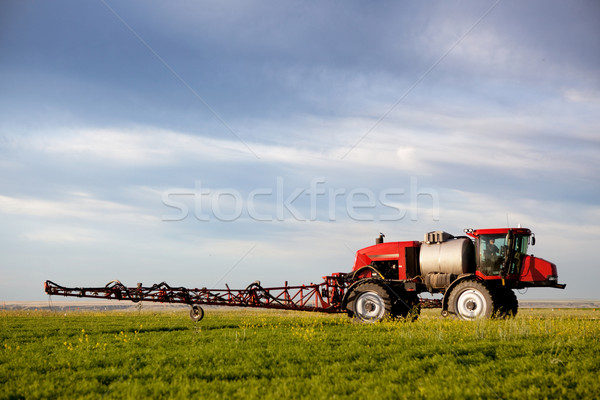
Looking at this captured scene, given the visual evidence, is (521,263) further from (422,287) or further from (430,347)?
(430,347)

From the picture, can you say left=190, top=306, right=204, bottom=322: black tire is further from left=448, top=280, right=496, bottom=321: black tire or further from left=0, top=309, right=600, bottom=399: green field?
left=448, top=280, right=496, bottom=321: black tire

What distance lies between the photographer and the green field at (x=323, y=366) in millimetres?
8594

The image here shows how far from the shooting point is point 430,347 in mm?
12406

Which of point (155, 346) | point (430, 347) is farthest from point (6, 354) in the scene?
point (430, 347)

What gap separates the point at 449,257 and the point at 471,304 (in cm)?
229

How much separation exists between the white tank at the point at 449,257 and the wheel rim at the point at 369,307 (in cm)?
252

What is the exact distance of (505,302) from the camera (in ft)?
61.3

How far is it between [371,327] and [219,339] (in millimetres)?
6004

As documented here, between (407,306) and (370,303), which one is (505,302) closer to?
(407,306)

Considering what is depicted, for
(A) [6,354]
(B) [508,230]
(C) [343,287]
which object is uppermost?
(B) [508,230]

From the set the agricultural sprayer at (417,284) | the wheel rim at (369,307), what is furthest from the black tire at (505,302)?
the wheel rim at (369,307)

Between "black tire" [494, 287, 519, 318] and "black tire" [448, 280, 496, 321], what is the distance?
336 mm

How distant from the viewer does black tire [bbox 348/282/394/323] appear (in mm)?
19172

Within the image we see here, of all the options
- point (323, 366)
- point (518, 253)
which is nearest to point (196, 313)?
point (323, 366)
